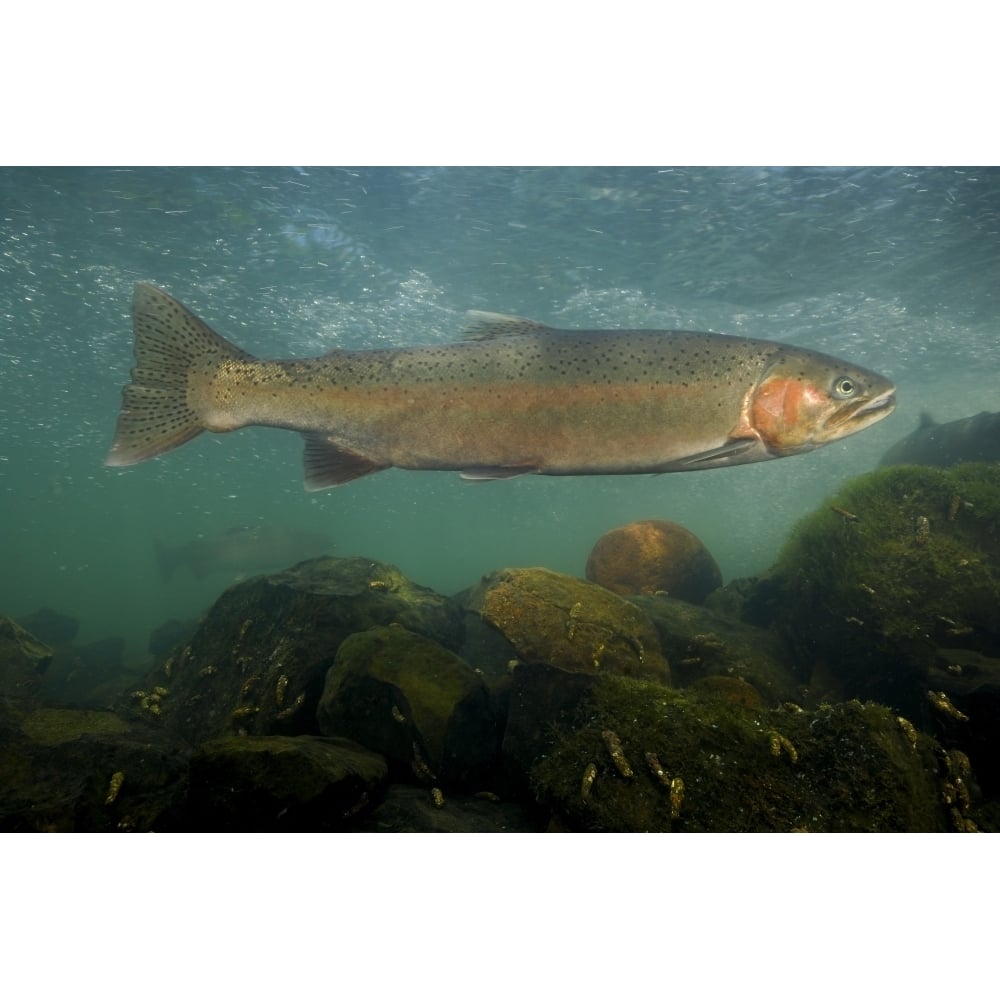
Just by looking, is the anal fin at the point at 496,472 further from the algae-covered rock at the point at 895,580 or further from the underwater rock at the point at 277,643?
the algae-covered rock at the point at 895,580

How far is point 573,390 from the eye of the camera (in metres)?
3.99

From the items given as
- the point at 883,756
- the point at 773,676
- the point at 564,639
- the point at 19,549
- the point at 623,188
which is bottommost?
the point at 19,549

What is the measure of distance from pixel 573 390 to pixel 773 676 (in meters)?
3.53

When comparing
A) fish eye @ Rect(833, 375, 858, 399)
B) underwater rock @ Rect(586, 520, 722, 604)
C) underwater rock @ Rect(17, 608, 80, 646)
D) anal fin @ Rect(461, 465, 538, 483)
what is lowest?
underwater rock @ Rect(17, 608, 80, 646)

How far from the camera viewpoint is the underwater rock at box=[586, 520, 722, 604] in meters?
8.71

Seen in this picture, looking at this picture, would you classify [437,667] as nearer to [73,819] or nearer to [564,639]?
[564,639]

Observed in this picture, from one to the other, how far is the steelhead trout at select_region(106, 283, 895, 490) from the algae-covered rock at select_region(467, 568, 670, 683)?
4.95ft

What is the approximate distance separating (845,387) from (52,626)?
76.3ft

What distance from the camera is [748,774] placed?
2.62m

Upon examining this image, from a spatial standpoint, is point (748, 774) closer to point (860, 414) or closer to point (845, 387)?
point (860, 414)

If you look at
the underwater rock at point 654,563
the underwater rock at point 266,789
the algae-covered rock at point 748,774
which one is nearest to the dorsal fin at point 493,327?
the algae-covered rock at point 748,774

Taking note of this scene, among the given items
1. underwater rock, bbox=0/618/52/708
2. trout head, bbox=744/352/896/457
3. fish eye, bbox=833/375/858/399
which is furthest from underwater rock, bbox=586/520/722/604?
underwater rock, bbox=0/618/52/708

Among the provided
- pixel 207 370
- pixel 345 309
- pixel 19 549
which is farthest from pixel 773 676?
pixel 19 549

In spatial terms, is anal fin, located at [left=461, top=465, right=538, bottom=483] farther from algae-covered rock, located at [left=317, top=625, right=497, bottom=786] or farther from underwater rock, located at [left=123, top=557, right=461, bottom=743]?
underwater rock, located at [left=123, top=557, right=461, bottom=743]
